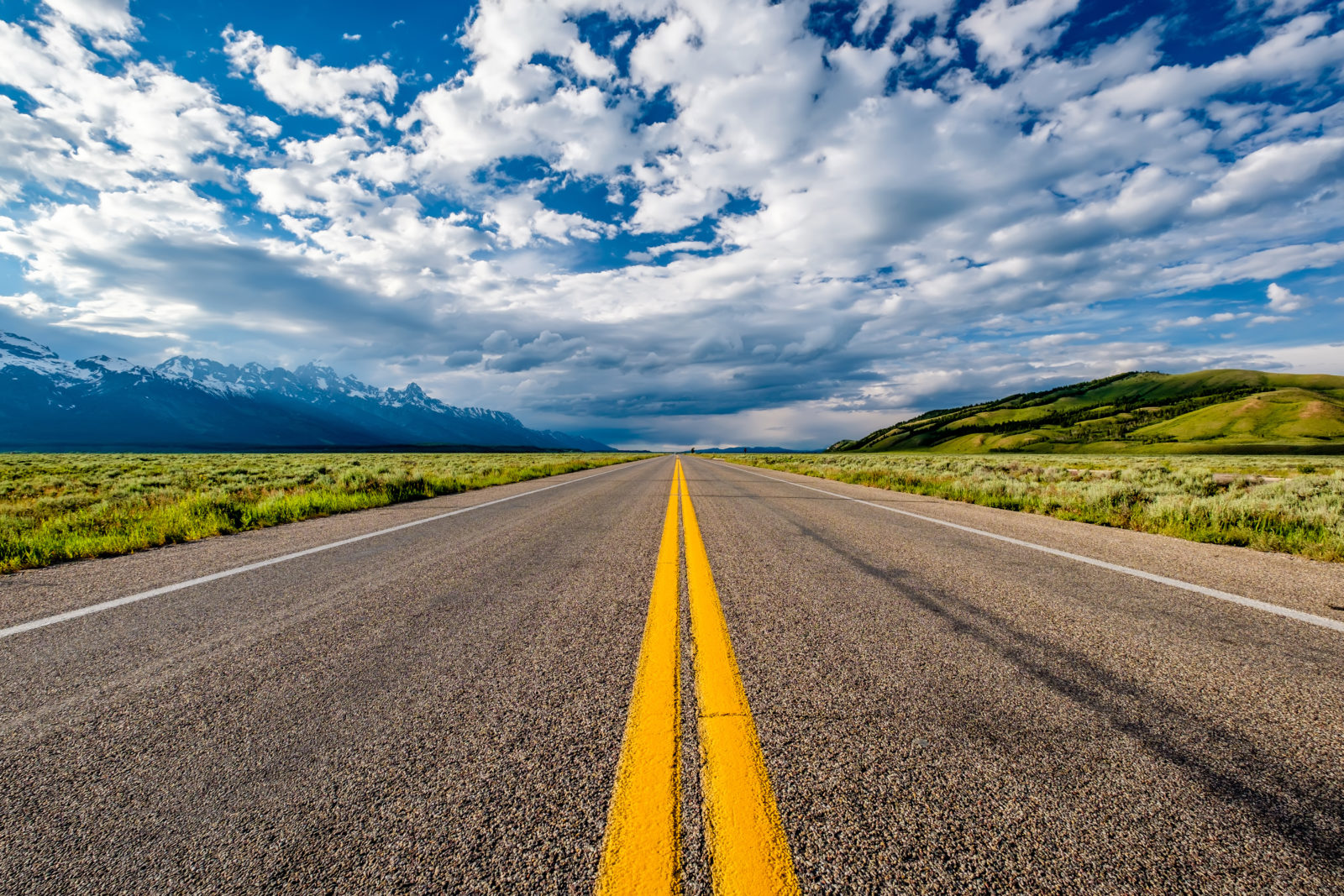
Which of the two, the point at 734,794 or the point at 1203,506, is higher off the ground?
the point at 1203,506

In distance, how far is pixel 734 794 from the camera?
1.55m

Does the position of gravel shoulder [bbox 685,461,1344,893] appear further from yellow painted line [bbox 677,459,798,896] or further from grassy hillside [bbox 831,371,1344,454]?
grassy hillside [bbox 831,371,1344,454]

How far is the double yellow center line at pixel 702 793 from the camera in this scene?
1271 millimetres

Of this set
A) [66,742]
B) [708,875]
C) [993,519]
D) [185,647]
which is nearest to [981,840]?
[708,875]

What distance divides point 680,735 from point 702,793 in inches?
13.1

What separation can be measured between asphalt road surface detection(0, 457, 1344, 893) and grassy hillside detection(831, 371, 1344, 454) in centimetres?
10076

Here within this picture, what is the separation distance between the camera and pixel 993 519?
8016mm

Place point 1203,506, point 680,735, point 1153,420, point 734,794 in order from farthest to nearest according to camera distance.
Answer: point 1153,420 < point 1203,506 < point 680,735 < point 734,794

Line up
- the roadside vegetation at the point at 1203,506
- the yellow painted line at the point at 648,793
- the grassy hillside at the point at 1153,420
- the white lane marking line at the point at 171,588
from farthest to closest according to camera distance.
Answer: the grassy hillside at the point at 1153,420, the roadside vegetation at the point at 1203,506, the white lane marking line at the point at 171,588, the yellow painted line at the point at 648,793

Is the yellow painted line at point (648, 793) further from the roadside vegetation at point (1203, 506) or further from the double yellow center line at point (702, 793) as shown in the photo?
the roadside vegetation at point (1203, 506)

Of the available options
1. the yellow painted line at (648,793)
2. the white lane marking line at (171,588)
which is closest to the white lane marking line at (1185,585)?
the yellow painted line at (648,793)

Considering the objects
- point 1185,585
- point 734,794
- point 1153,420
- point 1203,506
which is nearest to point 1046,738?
point 734,794

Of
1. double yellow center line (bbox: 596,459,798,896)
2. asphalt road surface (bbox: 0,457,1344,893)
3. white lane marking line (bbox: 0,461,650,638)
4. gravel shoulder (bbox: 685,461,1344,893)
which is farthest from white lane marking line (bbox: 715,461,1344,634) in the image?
white lane marking line (bbox: 0,461,650,638)

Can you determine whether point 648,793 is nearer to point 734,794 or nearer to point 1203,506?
point 734,794
